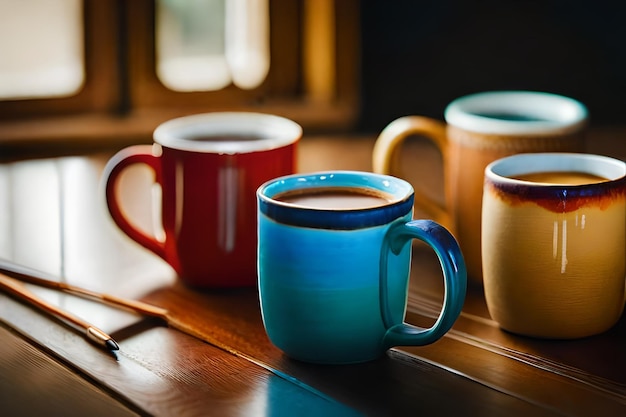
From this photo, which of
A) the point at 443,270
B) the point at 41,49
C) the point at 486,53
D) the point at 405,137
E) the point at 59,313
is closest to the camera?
the point at 443,270

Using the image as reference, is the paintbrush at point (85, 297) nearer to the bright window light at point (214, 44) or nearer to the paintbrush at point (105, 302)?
the paintbrush at point (105, 302)

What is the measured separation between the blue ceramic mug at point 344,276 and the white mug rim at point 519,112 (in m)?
0.15

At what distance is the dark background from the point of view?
1340 millimetres

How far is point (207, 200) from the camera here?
71 cm

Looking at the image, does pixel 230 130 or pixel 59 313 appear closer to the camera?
pixel 59 313

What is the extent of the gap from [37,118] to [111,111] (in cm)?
10

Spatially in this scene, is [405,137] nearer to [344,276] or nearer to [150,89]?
[344,276]

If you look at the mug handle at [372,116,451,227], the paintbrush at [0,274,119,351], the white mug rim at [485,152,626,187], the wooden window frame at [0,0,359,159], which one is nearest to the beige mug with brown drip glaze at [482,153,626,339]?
the white mug rim at [485,152,626,187]

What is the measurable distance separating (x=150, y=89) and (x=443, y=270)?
802 millimetres

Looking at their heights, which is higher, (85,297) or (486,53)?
(486,53)

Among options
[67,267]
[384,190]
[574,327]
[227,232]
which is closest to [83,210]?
[67,267]

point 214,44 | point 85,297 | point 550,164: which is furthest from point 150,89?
point 550,164

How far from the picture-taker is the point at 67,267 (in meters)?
0.79

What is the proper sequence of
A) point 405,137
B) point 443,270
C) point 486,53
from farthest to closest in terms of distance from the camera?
point 486,53
point 405,137
point 443,270
